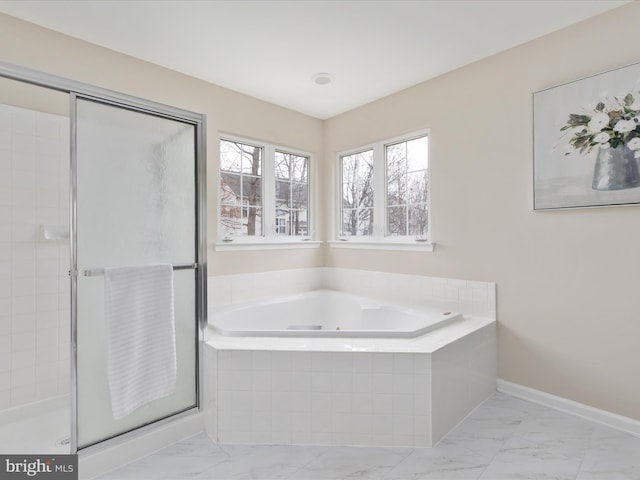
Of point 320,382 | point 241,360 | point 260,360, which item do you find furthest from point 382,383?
point 241,360

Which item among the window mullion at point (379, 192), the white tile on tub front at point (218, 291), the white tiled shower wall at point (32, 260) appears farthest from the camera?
the window mullion at point (379, 192)

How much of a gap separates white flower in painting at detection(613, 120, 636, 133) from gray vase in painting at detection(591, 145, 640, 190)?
90 millimetres

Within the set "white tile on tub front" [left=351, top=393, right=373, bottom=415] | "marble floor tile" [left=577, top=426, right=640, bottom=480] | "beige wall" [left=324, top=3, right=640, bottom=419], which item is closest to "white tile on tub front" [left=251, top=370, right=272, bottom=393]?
"white tile on tub front" [left=351, top=393, right=373, bottom=415]

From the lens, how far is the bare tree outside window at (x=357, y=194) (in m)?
3.61

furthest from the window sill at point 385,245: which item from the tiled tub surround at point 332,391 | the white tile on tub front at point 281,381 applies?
the white tile on tub front at point 281,381

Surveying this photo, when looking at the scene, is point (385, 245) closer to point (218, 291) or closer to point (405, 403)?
point (218, 291)

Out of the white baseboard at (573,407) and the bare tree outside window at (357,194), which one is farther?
the bare tree outside window at (357,194)

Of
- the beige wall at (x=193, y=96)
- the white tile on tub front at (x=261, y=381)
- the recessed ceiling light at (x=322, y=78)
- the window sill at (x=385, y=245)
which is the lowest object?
the white tile on tub front at (x=261, y=381)

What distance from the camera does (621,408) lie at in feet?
6.84

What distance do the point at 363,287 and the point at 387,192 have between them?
94cm

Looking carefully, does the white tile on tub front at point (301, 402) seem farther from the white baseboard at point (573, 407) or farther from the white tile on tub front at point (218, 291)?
the white baseboard at point (573, 407)

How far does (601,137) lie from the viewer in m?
2.10

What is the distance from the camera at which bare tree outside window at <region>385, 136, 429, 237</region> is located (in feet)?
10.3

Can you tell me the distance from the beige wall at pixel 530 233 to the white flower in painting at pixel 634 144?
0.34m
